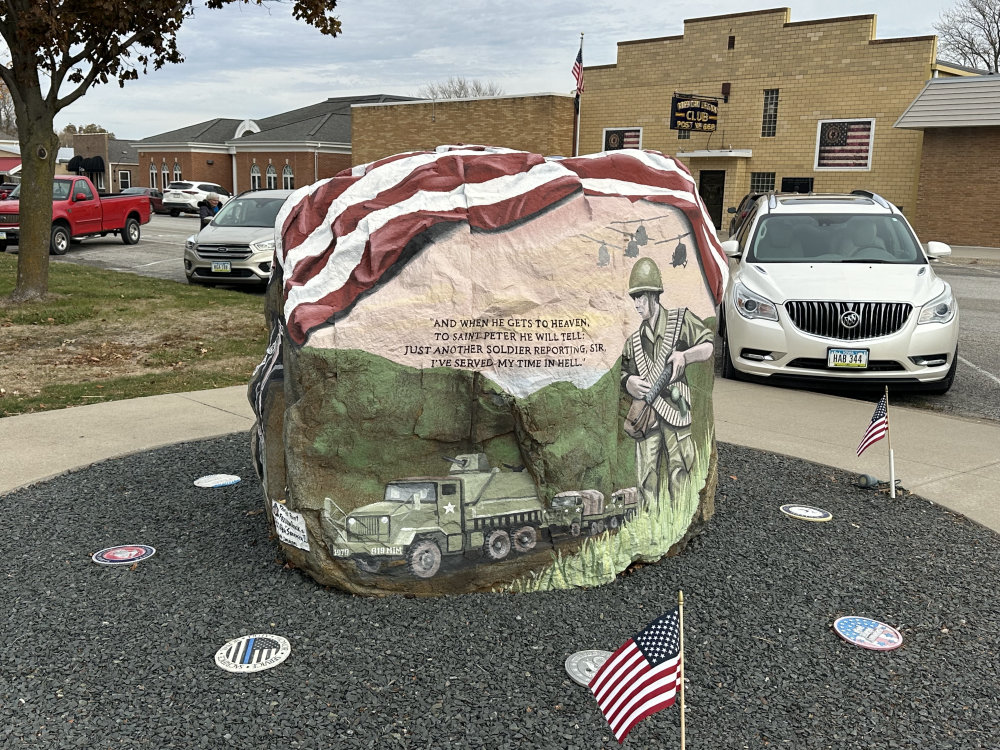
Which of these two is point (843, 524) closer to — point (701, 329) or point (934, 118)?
point (701, 329)

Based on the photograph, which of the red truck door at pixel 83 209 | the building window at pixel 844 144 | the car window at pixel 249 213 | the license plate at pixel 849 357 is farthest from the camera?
the building window at pixel 844 144

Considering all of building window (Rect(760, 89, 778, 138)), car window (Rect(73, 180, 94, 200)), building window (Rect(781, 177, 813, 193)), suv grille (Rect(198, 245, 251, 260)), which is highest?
building window (Rect(760, 89, 778, 138))

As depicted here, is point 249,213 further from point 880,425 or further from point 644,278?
point 644,278

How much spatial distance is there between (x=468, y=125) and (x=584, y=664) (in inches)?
1668

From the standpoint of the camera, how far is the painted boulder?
146 inches

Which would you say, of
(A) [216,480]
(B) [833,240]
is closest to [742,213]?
(B) [833,240]

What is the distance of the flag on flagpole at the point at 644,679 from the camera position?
247 cm

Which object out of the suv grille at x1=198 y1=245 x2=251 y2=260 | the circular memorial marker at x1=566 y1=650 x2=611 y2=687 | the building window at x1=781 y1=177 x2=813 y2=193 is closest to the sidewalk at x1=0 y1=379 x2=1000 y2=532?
the circular memorial marker at x1=566 y1=650 x2=611 y2=687

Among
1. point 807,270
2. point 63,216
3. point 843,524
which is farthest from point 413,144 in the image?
point 843,524

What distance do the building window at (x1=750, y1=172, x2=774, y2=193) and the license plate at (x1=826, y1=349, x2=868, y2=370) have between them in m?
30.3

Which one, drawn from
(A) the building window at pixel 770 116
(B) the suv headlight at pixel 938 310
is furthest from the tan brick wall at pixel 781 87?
(B) the suv headlight at pixel 938 310

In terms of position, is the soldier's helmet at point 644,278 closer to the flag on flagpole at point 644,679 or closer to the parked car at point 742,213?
the flag on flagpole at point 644,679

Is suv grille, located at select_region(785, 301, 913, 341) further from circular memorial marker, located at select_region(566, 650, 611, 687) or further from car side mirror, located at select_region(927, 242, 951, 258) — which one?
circular memorial marker, located at select_region(566, 650, 611, 687)

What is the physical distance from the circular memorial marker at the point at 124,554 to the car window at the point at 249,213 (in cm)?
1200
